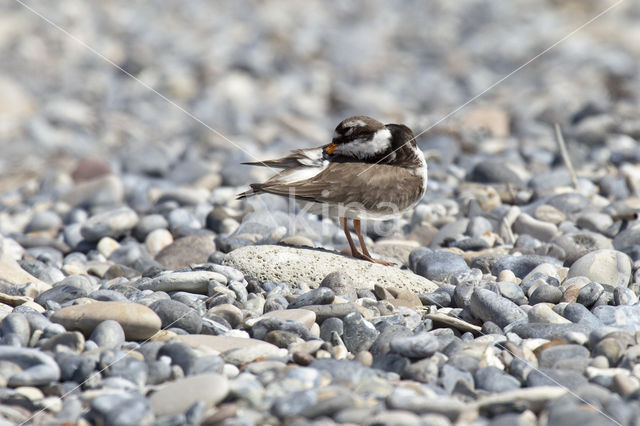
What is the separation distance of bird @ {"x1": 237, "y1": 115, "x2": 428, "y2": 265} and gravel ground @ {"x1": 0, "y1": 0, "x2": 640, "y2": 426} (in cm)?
42

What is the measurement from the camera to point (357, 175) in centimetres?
583

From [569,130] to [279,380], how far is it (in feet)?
29.8

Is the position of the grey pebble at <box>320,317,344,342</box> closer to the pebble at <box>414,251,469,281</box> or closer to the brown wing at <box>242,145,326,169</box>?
the pebble at <box>414,251,469,281</box>

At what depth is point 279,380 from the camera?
3.78 m

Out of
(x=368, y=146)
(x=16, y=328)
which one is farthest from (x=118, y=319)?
(x=368, y=146)

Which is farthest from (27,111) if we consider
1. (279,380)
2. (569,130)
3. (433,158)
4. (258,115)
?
(279,380)

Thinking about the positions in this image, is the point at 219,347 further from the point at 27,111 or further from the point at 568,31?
the point at 568,31

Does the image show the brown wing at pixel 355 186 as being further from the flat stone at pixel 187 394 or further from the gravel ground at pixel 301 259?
the flat stone at pixel 187 394

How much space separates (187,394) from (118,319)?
103cm

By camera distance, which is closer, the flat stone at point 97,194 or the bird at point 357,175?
the bird at point 357,175

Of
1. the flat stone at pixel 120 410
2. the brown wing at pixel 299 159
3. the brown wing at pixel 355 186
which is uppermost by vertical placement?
the brown wing at pixel 299 159

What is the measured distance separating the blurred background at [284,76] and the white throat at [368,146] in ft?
11.9

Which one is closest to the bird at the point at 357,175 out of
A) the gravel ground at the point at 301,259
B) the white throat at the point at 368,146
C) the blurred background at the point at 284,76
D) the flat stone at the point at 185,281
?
the white throat at the point at 368,146

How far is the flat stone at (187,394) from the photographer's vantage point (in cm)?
352
